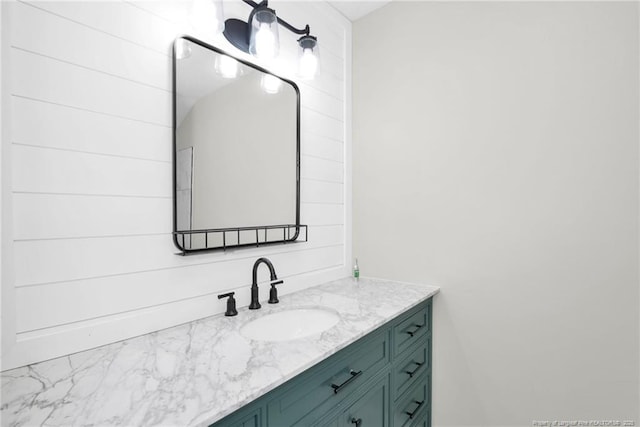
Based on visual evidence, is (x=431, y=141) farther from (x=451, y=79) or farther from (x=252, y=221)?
(x=252, y=221)

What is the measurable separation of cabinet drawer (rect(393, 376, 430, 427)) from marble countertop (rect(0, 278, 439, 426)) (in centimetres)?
57

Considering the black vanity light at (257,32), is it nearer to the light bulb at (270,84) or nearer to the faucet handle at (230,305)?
the light bulb at (270,84)

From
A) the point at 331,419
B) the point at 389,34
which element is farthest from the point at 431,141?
the point at 331,419

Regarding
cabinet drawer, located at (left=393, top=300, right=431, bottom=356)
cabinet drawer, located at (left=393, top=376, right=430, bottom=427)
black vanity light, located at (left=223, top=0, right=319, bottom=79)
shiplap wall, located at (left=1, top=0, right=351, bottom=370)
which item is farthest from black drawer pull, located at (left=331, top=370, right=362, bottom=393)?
black vanity light, located at (left=223, top=0, right=319, bottom=79)

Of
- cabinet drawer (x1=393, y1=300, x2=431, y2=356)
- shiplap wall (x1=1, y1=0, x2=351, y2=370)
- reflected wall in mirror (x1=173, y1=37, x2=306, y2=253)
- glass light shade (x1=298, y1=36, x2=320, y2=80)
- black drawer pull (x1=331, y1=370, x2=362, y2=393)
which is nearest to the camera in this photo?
shiplap wall (x1=1, y1=0, x2=351, y2=370)

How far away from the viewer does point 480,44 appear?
5.63 feet

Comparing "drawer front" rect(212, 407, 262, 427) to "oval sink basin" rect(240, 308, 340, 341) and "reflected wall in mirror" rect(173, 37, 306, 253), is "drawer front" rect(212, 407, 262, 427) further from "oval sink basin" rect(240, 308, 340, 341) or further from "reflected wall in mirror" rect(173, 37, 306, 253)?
"reflected wall in mirror" rect(173, 37, 306, 253)

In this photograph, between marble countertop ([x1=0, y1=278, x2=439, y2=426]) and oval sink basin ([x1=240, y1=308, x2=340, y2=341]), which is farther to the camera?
oval sink basin ([x1=240, y1=308, x2=340, y2=341])

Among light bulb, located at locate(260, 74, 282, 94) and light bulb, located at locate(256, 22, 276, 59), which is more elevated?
light bulb, located at locate(256, 22, 276, 59)

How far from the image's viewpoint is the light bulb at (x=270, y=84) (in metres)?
1.63

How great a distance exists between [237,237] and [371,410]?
94 cm

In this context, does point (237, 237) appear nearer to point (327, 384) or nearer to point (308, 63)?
point (327, 384)

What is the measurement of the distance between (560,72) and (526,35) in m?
0.26

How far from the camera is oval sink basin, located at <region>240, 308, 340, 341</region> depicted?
4.49 feet
